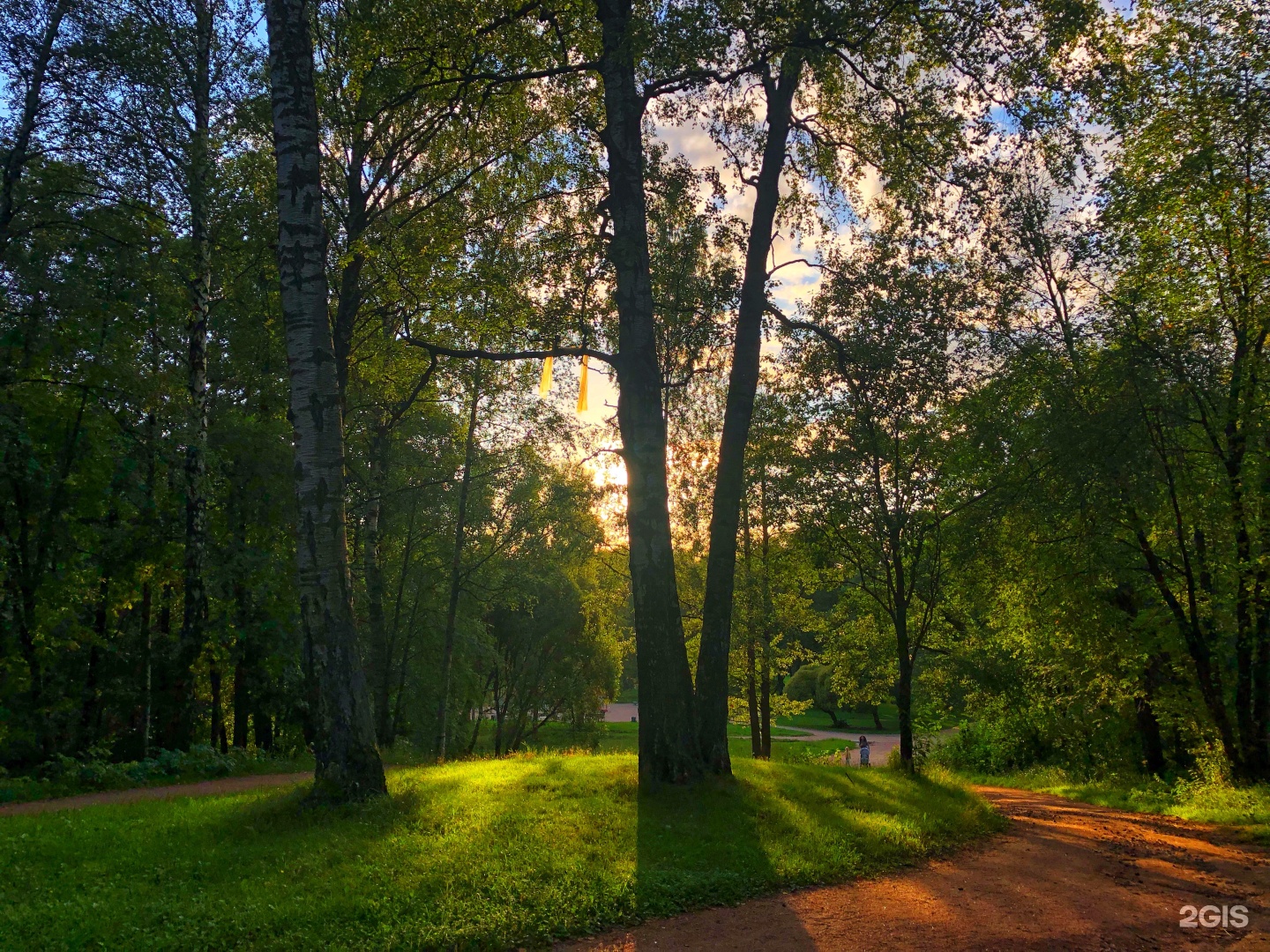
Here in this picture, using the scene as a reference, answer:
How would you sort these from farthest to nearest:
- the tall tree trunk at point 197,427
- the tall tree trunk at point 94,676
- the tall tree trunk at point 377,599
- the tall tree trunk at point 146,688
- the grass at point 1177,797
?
the tall tree trunk at point 377,599 < the tall tree trunk at point 197,427 < the tall tree trunk at point 94,676 < the tall tree trunk at point 146,688 < the grass at point 1177,797

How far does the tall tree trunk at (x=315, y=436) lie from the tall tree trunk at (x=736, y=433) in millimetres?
4181

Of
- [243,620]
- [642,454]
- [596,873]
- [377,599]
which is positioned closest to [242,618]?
[243,620]

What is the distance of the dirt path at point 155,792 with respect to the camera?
28.8 feet

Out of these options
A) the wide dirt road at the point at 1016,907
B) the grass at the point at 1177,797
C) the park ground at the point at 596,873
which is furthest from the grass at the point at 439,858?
the grass at the point at 1177,797

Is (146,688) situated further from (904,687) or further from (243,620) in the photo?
(904,687)

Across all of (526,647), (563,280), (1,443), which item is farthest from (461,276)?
(526,647)

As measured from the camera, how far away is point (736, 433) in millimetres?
10578

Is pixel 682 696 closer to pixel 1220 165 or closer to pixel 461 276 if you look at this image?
pixel 461 276

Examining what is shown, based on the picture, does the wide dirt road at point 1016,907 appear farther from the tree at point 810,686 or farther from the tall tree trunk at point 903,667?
the tree at point 810,686

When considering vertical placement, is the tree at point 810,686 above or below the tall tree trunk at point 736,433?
below

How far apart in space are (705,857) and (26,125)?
14762mm

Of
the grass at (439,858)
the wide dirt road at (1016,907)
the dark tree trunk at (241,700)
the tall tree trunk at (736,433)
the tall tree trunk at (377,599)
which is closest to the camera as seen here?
the grass at (439,858)

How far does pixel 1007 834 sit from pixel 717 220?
9.97m

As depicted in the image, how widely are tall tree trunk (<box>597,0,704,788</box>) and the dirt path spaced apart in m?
5.64
